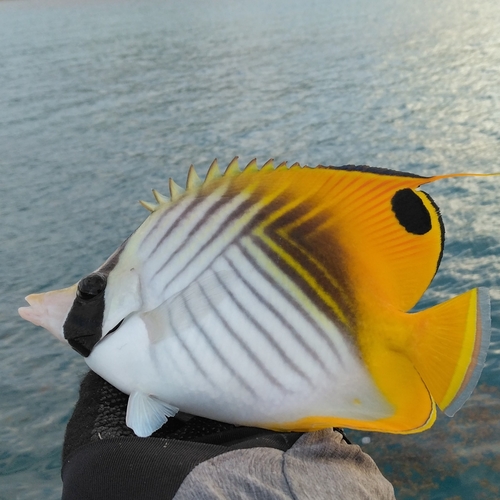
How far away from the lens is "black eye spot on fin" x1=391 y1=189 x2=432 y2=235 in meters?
0.89

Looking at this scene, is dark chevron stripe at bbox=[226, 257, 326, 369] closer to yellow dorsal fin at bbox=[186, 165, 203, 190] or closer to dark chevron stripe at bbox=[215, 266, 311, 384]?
dark chevron stripe at bbox=[215, 266, 311, 384]

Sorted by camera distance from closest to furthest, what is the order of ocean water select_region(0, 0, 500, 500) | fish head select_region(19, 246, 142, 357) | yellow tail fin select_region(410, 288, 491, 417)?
yellow tail fin select_region(410, 288, 491, 417) → fish head select_region(19, 246, 142, 357) → ocean water select_region(0, 0, 500, 500)

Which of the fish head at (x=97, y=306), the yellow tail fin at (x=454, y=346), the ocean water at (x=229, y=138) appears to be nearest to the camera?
the yellow tail fin at (x=454, y=346)

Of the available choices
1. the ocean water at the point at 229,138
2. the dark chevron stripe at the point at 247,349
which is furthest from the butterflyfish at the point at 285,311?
the ocean water at the point at 229,138

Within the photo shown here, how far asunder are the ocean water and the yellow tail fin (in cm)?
128

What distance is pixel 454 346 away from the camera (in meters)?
0.83

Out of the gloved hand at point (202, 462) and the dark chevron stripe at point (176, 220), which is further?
the dark chevron stripe at point (176, 220)

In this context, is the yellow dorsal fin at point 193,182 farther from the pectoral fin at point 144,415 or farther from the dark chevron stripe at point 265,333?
the pectoral fin at point 144,415

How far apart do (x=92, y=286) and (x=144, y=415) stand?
197 mm

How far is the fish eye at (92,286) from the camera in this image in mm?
948

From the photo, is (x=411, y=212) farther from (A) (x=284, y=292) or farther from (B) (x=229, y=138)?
(B) (x=229, y=138)

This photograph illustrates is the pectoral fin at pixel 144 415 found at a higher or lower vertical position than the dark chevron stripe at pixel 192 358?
lower

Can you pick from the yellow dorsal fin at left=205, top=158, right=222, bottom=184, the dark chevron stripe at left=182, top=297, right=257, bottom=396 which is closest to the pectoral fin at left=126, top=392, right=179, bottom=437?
the dark chevron stripe at left=182, top=297, right=257, bottom=396

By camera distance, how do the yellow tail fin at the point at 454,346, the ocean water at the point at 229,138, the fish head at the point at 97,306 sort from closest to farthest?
the yellow tail fin at the point at 454,346 < the fish head at the point at 97,306 < the ocean water at the point at 229,138
